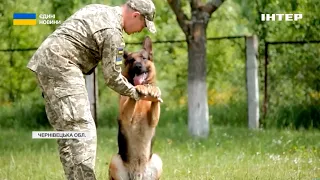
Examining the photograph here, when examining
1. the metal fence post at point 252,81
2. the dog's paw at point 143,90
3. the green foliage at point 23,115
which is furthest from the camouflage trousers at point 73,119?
the metal fence post at point 252,81

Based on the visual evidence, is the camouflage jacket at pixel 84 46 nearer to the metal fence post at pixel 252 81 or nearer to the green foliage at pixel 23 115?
the green foliage at pixel 23 115

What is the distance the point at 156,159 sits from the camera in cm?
538

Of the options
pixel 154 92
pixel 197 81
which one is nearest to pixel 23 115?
pixel 197 81

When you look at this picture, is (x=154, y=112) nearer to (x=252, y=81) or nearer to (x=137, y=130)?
(x=137, y=130)

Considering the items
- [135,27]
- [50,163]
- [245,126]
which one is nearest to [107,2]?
[50,163]

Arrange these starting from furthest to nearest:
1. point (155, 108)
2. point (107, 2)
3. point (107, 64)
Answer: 1. point (107, 2)
2. point (155, 108)
3. point (107, 64)

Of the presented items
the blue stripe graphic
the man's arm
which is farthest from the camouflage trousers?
the blue stripe graphic

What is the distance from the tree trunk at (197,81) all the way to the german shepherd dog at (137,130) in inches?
127

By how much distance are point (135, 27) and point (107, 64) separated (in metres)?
0.32

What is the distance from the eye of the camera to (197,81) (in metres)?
8.69

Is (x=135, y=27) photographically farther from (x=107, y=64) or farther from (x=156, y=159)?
(x=156, y=159)

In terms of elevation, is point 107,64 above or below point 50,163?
above

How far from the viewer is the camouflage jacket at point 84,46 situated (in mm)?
4289

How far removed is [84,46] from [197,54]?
4.35 metres
